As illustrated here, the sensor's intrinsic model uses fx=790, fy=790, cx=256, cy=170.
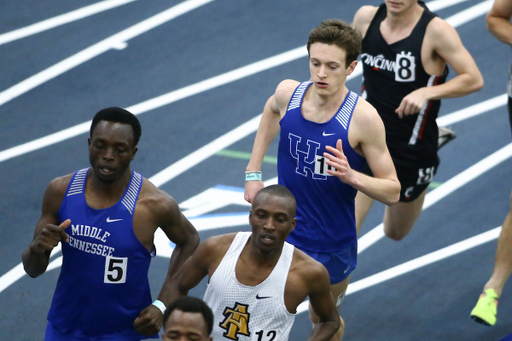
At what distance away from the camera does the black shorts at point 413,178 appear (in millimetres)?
6523

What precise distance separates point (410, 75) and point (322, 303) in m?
2.56

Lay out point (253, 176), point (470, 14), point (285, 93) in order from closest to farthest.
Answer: point (285, 93) → point (253, 176) → point (470, 14)

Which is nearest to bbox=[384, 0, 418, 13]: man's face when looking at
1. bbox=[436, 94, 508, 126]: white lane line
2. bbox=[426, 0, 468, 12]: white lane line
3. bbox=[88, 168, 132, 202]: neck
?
bbox=[88, 168, 132, 202]: neck

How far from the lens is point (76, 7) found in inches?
478

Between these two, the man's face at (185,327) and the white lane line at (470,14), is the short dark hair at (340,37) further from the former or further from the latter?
the white lane line at (470,14)

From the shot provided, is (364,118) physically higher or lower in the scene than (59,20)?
higher

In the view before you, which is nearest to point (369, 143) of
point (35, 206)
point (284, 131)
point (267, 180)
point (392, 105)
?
point (284, 131)

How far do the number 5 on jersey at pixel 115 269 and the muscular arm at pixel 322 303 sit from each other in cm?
102

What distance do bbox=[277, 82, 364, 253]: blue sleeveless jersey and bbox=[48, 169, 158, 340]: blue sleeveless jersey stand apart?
110cm

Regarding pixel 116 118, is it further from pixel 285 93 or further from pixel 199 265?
pixel 285 93

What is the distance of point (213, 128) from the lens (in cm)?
948

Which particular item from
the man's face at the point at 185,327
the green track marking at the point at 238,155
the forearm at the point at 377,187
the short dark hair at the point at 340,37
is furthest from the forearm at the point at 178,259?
the green track marking at the point at 238,155

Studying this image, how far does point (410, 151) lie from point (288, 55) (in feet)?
16.3

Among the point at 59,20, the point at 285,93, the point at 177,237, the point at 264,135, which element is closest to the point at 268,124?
the point at 264,135
